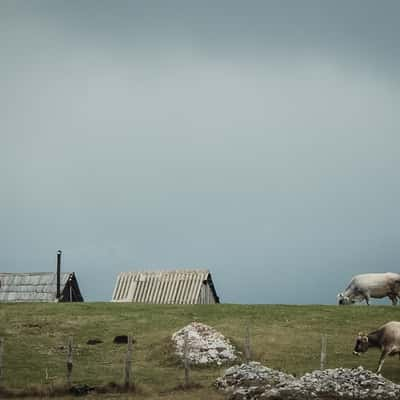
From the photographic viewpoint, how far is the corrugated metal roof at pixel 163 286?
72750mm

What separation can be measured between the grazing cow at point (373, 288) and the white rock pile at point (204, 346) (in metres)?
23.7

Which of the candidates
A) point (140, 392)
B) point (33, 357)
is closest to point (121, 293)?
point (33, 357)

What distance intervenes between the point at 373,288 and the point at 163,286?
15.4 m

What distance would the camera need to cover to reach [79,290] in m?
78.9

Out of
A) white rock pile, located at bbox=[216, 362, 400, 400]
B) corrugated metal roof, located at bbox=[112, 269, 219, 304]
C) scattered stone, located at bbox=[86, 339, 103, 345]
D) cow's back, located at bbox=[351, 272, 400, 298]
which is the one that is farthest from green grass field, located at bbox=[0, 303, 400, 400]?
cow's back, located at bbox=[351, 272, 400, 298]

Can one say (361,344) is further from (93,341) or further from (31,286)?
(31,286)

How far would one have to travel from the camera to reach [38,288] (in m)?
77.8

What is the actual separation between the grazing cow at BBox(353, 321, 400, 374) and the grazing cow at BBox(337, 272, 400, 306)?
84.0 ft

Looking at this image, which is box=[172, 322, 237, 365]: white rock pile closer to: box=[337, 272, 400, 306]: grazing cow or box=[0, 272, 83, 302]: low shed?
box=[337, 272, 400, 306]: grazing cow

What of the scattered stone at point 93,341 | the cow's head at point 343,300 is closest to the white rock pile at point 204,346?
the scattered stone at point 93,341

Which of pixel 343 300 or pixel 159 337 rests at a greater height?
pixel 343 300

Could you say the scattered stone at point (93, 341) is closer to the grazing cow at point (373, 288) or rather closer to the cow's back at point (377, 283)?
the grazing cow at point (373, 288)

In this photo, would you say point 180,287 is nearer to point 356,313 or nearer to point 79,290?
point 79,290

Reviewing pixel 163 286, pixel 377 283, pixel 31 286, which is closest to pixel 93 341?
pixel 163 286
